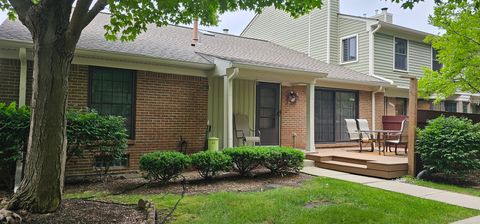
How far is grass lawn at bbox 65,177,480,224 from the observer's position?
4281 mm

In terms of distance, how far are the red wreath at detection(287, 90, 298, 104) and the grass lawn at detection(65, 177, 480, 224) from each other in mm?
4958

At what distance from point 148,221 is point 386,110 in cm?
1194

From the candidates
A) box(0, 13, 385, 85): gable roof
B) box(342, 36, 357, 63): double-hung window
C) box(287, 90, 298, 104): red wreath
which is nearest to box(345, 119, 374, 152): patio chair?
box(0, 13, 385, 85): gable roof

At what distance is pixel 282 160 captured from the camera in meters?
7.31

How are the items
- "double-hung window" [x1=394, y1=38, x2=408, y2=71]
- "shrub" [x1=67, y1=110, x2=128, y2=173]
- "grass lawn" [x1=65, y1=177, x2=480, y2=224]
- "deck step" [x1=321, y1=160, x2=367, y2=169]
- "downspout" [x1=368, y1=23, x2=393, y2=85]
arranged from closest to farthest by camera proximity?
"grass lawn" [x1=65, y1=177, x2=480, y2=224] < "shrub" [x1=67, y1=110, x2=128, y2=173] < "deck step" [x1=321, y1=160, x2=367, y2=169] < "downspout" [x1=368, y1=23, x2=393, y2=85] < "double-hung window" [x1=394, y1=38, x2=408, y2=71]

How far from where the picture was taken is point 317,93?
11523mm

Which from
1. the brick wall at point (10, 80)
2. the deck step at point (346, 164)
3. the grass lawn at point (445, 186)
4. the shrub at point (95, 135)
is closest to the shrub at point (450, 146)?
the grass lawn at point (445, 186)

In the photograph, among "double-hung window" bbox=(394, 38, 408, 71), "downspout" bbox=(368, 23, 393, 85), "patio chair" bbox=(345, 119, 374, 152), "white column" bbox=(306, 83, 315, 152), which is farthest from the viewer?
"double-hung window" bbox=(394, 38, 408, 71)

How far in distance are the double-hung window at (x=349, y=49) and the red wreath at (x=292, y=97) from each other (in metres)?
4.88

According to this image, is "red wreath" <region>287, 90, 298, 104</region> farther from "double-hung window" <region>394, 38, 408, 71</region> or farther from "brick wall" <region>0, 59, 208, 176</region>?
"double-hung window" <region>394, 38, 408, 71</region>

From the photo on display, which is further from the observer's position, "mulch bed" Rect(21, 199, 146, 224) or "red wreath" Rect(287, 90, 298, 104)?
"red wreath" Rect(287, 90, 298, 104)

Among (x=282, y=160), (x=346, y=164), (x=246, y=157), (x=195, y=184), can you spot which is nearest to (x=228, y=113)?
(x=246, y=157)

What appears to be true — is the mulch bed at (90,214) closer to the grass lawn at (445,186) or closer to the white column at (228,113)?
the white column at (228,113)

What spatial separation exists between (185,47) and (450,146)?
23.3 ft
